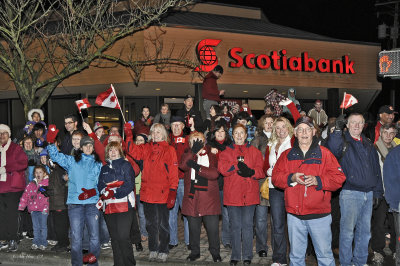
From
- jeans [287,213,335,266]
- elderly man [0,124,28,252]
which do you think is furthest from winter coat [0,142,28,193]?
jeans [287,213,335,266]

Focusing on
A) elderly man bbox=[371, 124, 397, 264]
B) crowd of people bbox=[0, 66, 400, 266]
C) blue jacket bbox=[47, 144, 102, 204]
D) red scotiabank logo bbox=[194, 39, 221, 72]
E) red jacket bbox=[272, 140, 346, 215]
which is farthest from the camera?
red scotiabank logo bbox=[194, 39, 221, 72]

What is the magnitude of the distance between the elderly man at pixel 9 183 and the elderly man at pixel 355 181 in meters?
5.64

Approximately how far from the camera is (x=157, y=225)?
7633 millimetres

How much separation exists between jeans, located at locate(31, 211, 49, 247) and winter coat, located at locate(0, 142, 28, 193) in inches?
25.8

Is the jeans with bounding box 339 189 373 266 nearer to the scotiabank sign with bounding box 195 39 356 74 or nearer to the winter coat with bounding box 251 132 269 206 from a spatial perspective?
the winter coat with bounding box 251 132 269 206

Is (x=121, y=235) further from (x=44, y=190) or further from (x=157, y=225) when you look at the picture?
(x=44, y=190)

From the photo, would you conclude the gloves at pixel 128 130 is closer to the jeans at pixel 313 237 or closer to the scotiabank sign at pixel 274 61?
the jeans at pixel 313 237

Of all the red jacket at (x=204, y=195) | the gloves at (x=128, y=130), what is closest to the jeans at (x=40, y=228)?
the gloves at (x=128, y=130)

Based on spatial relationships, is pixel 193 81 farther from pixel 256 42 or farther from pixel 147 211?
pixel 147 211

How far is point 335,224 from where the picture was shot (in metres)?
7.73

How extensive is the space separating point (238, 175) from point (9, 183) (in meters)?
4.40

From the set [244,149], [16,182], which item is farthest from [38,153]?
[244,149]

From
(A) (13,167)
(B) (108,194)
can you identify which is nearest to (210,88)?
(A) (13,167)

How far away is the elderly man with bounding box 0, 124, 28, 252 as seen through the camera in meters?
8.76
